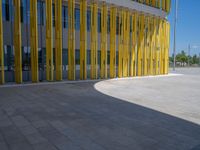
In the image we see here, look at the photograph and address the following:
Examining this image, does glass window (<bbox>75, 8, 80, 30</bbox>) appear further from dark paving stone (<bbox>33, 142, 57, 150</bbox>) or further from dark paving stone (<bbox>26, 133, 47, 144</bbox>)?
dark paving stone (<bbox>33, 142, 57, 150</bbox>)

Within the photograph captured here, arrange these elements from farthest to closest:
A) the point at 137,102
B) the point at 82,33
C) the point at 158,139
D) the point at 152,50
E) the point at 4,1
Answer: the point at 152,50
the point at 82,33
the point at 4,1
the point at 137,102
the point at 158,139

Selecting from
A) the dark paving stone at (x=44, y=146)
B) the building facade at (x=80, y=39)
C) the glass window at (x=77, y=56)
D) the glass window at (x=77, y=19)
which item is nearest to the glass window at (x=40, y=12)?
the building facade at (x=80, y=39)

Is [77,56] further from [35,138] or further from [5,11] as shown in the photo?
[35,138]

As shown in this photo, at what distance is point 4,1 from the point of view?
1286 centimetres

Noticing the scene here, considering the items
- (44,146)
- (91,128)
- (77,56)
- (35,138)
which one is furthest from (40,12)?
(44,146)

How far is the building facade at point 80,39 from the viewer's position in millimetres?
13039

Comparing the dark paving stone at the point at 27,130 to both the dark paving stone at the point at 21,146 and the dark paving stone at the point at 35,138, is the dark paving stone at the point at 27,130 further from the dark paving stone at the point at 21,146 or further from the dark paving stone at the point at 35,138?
the dark paving stone at the point at 21,146

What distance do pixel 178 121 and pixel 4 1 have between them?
1300 centimetres

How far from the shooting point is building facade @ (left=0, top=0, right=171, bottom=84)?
42.8ft

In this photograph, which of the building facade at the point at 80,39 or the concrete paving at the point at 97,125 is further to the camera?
the building facade at the point at 80,39

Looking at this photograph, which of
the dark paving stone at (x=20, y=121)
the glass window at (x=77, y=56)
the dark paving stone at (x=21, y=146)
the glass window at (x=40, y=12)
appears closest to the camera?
the dark paving stone at (x=21, y=146)

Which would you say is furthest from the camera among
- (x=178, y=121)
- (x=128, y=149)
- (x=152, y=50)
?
(x=152, y=50)

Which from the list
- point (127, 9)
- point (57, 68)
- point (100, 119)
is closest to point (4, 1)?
point (57, 68)

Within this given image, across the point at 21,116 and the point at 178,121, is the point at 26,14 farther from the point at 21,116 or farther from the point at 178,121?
the point at 178,121
